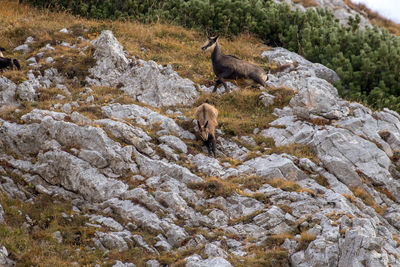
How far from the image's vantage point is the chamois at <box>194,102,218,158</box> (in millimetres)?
18703

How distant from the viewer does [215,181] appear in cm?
1583

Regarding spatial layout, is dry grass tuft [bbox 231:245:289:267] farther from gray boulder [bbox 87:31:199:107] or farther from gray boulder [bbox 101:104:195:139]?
gray boulder [bbox 87:31:199:107]

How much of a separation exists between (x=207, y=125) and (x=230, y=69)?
611 centimetres

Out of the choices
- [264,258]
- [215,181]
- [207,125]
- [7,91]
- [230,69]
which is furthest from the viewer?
[230,69]

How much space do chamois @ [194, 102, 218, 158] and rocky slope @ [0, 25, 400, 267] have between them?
2.14ft

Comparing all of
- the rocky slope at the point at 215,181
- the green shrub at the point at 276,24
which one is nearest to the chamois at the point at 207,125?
the rocky slope at the point at 215,181

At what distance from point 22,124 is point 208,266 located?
9368 millimetres

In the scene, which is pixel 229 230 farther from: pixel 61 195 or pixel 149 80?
pixel 149 80

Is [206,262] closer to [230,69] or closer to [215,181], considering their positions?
[215,181]

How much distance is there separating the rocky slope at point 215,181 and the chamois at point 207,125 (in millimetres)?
652

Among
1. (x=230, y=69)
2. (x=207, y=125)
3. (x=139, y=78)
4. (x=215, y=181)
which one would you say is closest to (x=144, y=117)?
(x=207, y=125)

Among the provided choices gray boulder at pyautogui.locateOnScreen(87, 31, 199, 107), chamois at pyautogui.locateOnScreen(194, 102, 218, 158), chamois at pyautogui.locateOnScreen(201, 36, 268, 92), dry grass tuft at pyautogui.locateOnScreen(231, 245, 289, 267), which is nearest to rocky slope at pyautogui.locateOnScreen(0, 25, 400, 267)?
dry grass tuft at pyautogui.locateOnScreen(231, 245, 289, 267)

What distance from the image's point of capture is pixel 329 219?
13.4 m

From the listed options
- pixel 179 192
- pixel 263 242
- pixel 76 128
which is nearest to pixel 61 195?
pixel 76 128
